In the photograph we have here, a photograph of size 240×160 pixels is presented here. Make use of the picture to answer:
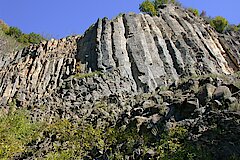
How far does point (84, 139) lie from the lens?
51.7ft

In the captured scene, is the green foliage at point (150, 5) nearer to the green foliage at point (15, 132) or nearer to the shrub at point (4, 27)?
the shrub at point (4, 27)

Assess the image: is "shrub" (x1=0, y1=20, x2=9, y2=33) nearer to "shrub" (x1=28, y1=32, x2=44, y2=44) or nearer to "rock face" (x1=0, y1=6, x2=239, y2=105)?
"shrub" (x1=28, y1=32, x2=44, y2=44)

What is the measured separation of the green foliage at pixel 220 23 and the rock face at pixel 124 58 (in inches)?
139

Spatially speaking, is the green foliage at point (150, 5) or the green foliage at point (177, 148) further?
the green foliage at point (150, 5)

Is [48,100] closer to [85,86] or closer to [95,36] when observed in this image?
[85,86]

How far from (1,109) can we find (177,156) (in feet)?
42.6

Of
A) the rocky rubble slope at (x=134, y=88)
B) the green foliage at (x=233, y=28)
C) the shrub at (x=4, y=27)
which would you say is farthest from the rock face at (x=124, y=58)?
the shrub at (x=4, y=27)

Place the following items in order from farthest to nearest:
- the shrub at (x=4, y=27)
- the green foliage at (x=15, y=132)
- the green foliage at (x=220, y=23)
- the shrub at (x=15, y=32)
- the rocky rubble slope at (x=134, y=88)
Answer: the shrub at (x=4, y=27)
the shrub at (x=15, y=32)
the green foliage at (x=220, y=23)
the green foliage at (x=15, y=132)
the rocky rubble slope at (x=134, y=88)

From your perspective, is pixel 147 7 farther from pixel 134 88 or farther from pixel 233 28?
pixel 134 88

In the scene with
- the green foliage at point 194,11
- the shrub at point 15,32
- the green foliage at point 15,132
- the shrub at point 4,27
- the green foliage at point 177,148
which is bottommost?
the green foliage at point 177,148

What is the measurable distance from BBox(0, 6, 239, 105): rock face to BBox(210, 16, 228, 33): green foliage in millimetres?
3541

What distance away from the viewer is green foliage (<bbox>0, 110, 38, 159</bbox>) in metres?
16.3

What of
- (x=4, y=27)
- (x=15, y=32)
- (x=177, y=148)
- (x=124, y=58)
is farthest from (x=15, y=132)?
(x=4, y=27)

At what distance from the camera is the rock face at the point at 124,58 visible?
23344 millimetres
